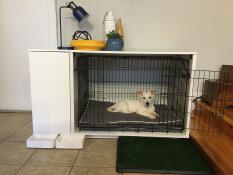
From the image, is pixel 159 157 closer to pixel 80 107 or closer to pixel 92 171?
pixel 92 171

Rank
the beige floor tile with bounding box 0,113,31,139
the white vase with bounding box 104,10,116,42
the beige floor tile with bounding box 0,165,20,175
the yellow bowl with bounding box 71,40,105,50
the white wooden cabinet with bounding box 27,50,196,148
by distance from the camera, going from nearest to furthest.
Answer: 1. the beige floor tile with bounding box 0,165,20,175
2. the white wooden cabinet with bounding box 27,50,196,148
3. the yellow bowl with bounding box 71,40,105,50
4. the beige floor tile with bounding box 0,113,31,139
5. the white vase with bounding box 104,10,116,42

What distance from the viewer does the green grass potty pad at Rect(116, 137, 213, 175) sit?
55.6 inches

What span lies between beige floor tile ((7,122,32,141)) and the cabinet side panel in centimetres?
18

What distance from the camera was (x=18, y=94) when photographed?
2.63m

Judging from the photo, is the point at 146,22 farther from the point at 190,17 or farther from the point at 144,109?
the point at 144,109

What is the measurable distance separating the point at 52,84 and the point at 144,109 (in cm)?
93

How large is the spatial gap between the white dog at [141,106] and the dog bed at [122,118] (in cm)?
6

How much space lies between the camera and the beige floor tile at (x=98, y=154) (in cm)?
150

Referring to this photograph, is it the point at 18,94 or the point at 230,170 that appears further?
the point at 18,94

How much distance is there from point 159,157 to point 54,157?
2.47ft

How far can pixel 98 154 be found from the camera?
163 cm

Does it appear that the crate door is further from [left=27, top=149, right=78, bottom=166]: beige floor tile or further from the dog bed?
[left=27, top=149, right=78, bottom=166]: beige floor tile

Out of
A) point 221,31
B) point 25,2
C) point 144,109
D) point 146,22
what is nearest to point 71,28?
point 25,2

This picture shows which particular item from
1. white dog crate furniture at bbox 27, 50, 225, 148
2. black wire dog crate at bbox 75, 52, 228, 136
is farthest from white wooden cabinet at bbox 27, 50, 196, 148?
black wire dog crate at bbox 75, 52, 228, 136
